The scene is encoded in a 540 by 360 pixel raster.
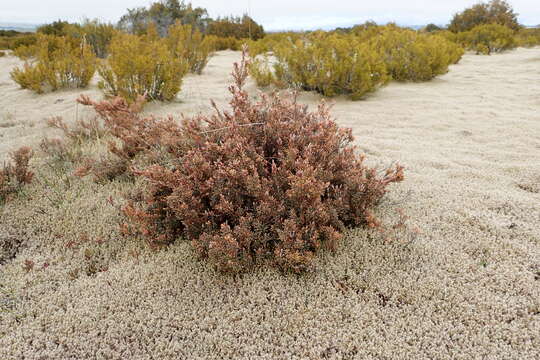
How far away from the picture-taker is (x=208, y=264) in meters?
2.31

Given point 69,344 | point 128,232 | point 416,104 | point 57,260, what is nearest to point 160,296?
point 69,344

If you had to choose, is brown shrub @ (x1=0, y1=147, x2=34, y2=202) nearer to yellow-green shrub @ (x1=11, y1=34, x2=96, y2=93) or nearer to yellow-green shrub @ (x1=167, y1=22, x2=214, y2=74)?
yellow-green shrub @ (x1=11, y1=34, x2=96, y2=93)

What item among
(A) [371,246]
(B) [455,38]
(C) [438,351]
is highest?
(B) [455,38]

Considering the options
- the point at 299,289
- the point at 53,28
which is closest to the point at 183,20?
the point at 53,28

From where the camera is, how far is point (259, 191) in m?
2.23

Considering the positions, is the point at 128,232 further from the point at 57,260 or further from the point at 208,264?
the point at 208,264

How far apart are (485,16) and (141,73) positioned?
61.0 feet

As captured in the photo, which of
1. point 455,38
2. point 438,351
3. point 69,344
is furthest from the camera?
point 455,38

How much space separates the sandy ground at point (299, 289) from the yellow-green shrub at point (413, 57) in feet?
16.7

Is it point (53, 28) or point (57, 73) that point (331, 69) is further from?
point (53, 28)

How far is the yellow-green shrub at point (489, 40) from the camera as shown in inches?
522

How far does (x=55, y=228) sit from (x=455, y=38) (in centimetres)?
1605

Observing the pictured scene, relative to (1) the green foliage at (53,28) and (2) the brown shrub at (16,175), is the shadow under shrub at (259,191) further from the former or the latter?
(1) the green foliage at (53,28)

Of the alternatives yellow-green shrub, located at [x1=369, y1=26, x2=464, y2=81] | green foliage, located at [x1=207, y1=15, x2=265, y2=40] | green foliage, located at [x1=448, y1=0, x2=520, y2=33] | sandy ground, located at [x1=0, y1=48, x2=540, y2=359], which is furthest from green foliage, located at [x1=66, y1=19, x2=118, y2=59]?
green foliage, located at [x1=448, y1=0, x2=520, y2=33]
